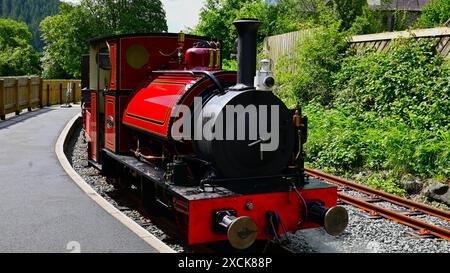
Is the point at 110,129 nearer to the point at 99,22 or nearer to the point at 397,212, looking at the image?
the point at 397,212

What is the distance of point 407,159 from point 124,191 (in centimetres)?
493

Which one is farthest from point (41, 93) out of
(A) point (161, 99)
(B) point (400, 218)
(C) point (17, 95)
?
(B) point (400, 218)

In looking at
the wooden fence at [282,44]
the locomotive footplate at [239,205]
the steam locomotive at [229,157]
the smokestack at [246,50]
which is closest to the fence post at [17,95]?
the wooden fence at [282,44]

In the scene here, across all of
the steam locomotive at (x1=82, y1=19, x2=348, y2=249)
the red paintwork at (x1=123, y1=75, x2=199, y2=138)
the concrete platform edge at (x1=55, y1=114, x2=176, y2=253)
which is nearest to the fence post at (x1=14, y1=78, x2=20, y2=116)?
the concrete platform edge at (x1=55, y1=114, x2=176, y2=253)

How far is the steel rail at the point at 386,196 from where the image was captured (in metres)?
7.02

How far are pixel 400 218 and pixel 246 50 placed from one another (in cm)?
318

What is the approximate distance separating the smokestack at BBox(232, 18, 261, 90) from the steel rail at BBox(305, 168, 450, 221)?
135 inches

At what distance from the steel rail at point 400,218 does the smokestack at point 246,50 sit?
2.84 metres

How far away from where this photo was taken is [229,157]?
5402 mm

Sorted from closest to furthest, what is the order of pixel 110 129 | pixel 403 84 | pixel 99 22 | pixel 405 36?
pixel 110 129 → pixel 403 84 → pixel 405 36 → pixel 99 22

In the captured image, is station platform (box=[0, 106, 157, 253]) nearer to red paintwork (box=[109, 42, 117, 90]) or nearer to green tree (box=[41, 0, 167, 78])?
red paintwork (box=[109, 42, 117, 90])

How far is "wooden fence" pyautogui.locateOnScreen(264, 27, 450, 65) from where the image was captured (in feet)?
37.1

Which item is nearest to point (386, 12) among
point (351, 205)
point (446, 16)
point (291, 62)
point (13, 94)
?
point (446, 16)

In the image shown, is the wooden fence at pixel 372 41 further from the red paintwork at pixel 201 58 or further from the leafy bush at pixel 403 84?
the red paintwork at pixel 201 58
